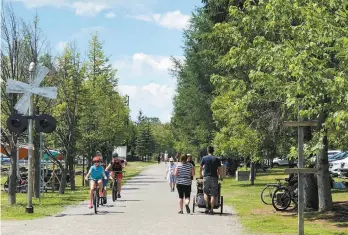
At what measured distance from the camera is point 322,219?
46.6 feet

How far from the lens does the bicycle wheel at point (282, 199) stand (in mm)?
16469

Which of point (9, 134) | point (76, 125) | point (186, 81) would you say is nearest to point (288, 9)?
point (9, 134)

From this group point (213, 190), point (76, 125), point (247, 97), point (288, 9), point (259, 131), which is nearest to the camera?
point (288, 9)

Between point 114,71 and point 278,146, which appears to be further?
point 114,71

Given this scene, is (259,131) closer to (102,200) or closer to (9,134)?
(102,200)

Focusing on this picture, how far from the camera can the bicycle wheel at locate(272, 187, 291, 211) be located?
1647cm

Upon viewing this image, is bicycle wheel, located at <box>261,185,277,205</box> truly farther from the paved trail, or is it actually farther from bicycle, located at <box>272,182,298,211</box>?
the paved trail

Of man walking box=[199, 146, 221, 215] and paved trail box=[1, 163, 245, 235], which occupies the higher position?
man walking box=[199, 146, 221, 215]

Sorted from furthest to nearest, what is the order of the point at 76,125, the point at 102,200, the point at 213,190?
1. the point at 76,125
2. the point at 102,200
3. the point at 213,190

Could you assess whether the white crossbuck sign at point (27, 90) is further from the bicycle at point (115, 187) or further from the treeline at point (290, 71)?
the bicycle at point (115, 187)

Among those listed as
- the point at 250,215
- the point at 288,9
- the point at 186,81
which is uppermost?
the point at 186,81

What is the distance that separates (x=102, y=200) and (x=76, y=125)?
12014mm

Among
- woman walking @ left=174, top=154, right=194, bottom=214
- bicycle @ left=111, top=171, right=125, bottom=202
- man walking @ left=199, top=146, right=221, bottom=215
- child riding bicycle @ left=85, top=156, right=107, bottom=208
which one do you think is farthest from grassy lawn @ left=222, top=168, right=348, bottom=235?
bicycle @ left=111, top=171, right=125, bottom=202

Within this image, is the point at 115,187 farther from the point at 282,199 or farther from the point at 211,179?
the point at 282,199
